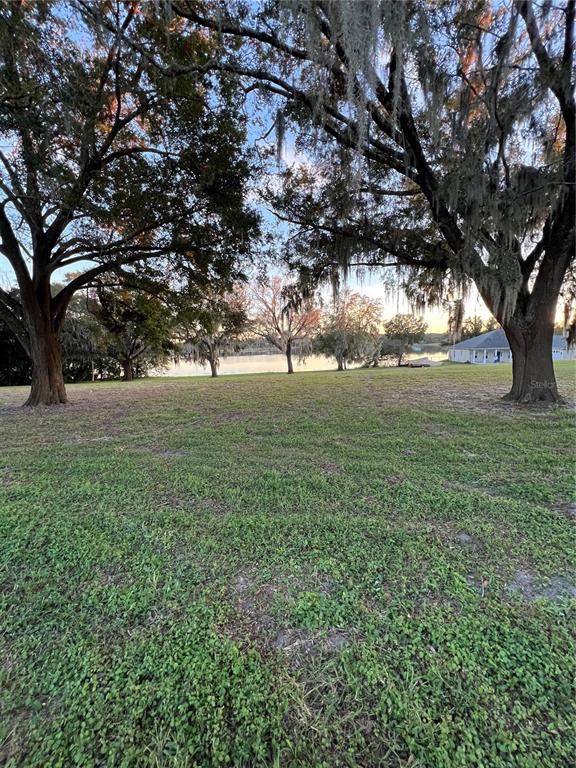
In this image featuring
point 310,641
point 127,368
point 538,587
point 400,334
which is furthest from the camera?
point 400,334

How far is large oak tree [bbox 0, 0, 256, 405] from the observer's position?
370cm

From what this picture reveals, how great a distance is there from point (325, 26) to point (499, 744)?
5.36 metres

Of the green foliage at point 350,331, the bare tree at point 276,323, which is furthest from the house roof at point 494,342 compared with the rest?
the bare tree at point 276,323

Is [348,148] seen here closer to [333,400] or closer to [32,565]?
[333,400]

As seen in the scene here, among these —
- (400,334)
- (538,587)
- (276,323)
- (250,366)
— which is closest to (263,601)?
(538,587)

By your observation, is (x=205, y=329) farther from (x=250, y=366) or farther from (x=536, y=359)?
(x=250, y=366)

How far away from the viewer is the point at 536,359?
5375 mm

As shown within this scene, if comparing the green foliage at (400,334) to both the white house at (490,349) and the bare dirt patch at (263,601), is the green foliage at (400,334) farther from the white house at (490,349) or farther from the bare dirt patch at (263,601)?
the bare dirt patch at (263,601)

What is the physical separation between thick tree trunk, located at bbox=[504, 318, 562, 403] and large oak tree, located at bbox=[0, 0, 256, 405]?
5.15 m

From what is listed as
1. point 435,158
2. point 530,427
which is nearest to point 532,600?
point 530,427

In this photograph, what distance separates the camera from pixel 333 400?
6.42 m

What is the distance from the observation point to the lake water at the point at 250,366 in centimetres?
2484

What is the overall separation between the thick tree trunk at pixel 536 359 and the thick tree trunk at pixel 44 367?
362 inches

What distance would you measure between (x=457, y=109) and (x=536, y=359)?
3.98m
